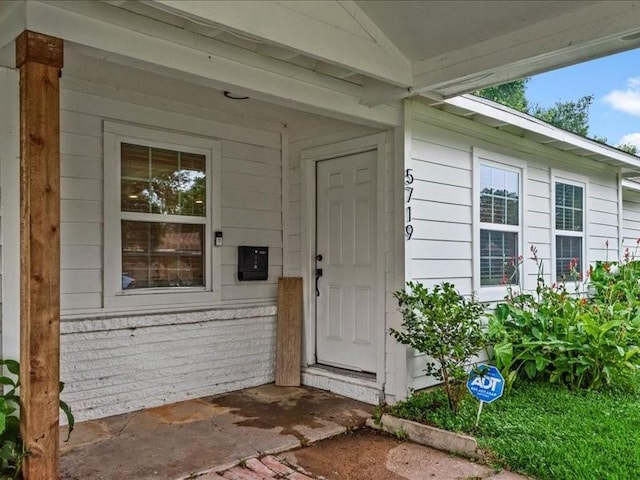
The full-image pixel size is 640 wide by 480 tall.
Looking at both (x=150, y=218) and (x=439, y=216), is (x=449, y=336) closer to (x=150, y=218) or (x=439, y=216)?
(x=439, y=216)

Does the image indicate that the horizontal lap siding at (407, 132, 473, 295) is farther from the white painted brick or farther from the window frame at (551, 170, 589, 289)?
the window frame at (551, 170, 589, 289)

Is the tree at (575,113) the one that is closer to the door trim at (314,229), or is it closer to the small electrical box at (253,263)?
the door trim at (314,229)

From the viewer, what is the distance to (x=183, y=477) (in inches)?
109

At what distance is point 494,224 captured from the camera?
5.03 meters

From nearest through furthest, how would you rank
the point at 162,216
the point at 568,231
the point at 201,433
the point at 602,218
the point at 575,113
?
the point at 201,433
the point at 162,216
the point at 568,231
the point at 602,218
the point at 575,113

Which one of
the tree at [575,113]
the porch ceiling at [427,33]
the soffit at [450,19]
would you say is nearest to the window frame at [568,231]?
the porch ceiling at [427,33]

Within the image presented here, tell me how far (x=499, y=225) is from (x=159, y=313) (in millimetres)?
3396

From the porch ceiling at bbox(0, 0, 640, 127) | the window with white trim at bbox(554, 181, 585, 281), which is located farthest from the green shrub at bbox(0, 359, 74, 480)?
the window with white trim at bbox(554, 181, 585, 281)

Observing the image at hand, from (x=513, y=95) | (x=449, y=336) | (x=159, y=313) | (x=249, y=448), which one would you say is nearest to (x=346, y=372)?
(x=449, y=336)

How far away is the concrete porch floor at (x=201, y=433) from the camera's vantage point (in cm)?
289

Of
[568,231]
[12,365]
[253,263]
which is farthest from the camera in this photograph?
[568,231]

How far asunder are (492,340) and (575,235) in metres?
2.90

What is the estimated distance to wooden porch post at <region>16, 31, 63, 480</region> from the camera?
227 cm

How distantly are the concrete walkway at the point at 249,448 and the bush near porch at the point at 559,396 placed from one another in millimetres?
276
